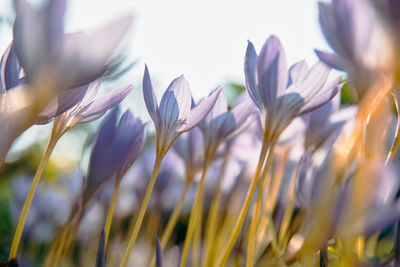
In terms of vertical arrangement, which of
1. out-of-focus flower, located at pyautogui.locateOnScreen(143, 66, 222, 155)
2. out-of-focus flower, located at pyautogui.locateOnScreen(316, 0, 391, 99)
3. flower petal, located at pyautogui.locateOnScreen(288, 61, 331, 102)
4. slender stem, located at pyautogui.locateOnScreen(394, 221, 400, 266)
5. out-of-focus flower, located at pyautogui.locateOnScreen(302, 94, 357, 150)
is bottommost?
slender stem, located at pyautogui.locateOnScreen(394, 221, 400, 266)

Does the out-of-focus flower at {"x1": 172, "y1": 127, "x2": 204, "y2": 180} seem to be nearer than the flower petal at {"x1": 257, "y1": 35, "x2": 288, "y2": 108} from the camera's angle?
No

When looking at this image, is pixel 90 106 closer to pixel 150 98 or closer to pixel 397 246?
pixel 150 98

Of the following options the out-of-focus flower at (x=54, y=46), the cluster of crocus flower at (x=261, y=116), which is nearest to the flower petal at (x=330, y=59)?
the cluster of crocus flower at (x=261, y=116)

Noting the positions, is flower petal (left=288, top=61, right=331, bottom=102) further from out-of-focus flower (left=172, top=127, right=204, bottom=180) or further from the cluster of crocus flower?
out-of-focus flower (left=172, top=127, right=204, bottom=180)

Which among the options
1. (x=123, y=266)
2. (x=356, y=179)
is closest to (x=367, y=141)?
(x=356, y=179)

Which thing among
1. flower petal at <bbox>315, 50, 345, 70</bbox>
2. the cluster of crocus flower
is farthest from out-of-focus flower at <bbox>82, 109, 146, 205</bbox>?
flower petal at <bbox>315, 50, 345, 70</bbox>
